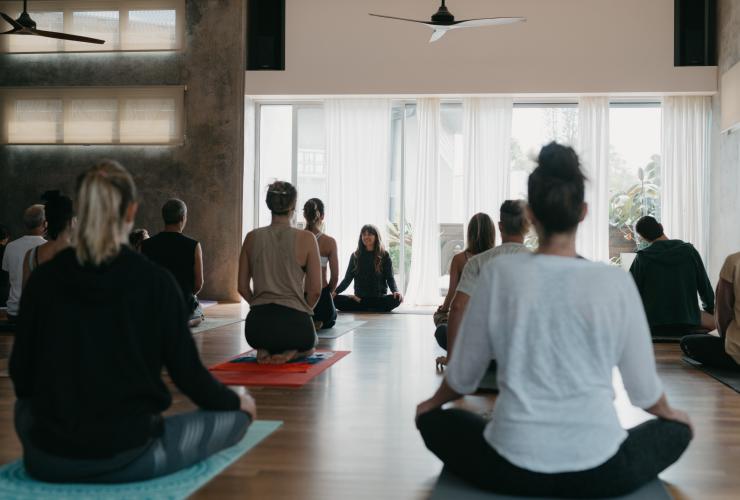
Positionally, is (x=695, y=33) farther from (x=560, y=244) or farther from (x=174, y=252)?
(x=560, y=244)

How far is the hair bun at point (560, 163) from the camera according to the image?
1839 mm

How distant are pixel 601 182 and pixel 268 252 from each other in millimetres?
5575

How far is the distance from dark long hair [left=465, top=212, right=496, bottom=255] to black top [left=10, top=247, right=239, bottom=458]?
221 cm

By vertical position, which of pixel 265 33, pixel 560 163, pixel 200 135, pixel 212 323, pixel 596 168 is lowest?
pixel 212 323

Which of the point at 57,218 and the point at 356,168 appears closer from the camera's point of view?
the point at 57,218

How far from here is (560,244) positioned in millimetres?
1866

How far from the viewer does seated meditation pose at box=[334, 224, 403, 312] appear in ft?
25.1

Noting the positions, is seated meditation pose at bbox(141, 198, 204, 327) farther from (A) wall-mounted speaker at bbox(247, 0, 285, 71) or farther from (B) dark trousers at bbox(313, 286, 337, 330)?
(A) wall-mounted speaker at bbox(247, 0, 285, 71)

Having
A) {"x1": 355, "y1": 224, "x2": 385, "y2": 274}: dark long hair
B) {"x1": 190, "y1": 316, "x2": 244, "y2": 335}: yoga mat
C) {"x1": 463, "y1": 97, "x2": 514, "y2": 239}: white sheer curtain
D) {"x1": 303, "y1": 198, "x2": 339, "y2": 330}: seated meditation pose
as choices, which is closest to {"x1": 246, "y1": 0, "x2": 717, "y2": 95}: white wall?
{"x1": 463, "y1": 97, "x2": 514, "y2": 239}: white sheer curtain

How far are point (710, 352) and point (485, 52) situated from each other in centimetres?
511

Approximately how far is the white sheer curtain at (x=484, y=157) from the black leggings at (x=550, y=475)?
22.3ft

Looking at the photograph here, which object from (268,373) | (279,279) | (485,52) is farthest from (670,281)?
(485,52)

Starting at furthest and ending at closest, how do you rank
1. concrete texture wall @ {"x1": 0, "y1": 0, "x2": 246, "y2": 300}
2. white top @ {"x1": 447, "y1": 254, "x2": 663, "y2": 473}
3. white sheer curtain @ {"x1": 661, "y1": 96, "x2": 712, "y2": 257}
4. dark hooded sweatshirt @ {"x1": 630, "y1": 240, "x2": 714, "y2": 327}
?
concrete texture wall @ {"x1": 0, "y1": 0, "x2": 246, "y2": 300}, white sheer curtain @ {"x1": 661, "y1": 96, "x2": 712, "y2": 257}, dark hooded sweatshirt @ {"x1": 630, "y1": 240, "x2": 714, "y2": 327}, white top @ {"x1": 447, "y1": 254, "x2": 663, "y2": 473}

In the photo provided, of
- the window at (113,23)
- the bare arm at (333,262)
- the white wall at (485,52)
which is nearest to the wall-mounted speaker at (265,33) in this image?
the white wall at (485,52)
